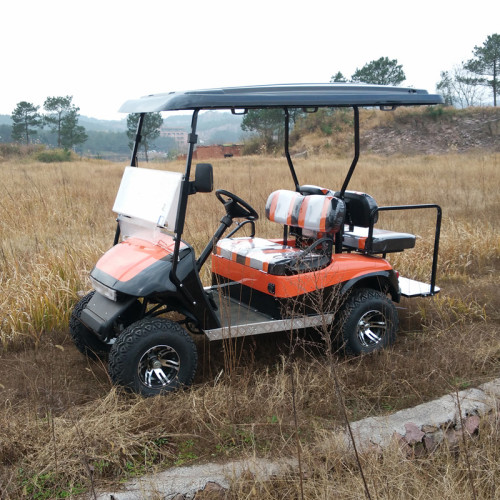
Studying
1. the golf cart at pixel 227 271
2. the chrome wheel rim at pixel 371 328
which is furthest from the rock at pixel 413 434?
the chrome wheel rim at pixel 371 328

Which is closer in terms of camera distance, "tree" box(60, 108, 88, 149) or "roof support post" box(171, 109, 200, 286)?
"roof support post" box(171, 109, 200, 286)

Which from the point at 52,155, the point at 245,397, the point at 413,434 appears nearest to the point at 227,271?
the point at 245,397

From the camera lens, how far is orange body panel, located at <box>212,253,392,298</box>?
4137mm

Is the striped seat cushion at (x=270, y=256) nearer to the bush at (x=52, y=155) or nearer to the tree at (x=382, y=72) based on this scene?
the bush at (x=52, y=155)

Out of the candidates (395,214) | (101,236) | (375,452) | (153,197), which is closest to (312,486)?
(375,452)

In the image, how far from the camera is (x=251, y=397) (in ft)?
12.4

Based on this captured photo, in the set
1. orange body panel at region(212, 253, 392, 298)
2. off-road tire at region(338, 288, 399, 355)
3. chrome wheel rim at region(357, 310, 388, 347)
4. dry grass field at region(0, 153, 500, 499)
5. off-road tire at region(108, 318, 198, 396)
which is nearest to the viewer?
dry grass field at region(0, 153, 500, 499)

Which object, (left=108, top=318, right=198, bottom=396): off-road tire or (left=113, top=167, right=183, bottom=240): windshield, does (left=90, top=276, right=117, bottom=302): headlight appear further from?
(left=113, top=167, right=183, bottom=240): windshield

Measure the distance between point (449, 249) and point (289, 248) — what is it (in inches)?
126

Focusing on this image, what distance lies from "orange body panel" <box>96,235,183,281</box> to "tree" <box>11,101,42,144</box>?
4273 cm

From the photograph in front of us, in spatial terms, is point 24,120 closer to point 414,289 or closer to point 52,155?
point 52,155

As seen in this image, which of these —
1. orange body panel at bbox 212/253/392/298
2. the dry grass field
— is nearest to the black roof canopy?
the dry grass field

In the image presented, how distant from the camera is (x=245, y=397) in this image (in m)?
3.63

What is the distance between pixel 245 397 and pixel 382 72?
145 ft
